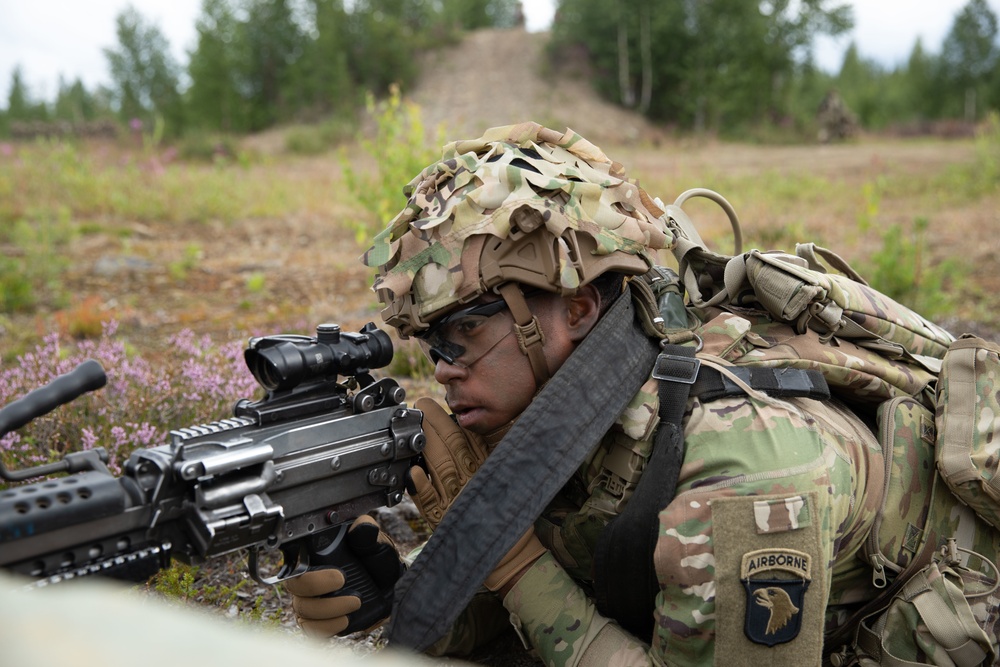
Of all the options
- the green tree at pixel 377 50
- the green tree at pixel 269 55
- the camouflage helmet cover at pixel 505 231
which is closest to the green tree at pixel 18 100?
the green tree at pixel 269 55

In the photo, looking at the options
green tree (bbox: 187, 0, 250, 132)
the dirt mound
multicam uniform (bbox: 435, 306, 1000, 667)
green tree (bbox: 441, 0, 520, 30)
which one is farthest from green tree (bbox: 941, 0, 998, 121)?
multicam uniform (bbox: 435, 306, 1000, 667)

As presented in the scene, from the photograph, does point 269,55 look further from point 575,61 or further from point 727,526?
point 727,526

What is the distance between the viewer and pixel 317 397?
2.23 m

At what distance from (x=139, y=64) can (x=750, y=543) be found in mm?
45356

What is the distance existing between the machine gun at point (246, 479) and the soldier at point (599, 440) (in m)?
0.17

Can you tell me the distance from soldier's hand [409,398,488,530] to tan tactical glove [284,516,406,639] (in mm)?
171

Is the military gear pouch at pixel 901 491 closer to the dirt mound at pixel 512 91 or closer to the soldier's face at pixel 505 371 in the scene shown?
the soldier's face at pixel 505 371

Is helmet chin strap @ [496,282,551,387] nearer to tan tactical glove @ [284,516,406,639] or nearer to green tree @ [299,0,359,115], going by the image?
tan tactical glove @ [284,516,406,639]

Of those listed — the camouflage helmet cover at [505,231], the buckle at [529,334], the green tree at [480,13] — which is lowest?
the buckle at [529,334]

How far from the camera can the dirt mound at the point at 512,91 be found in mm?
30469

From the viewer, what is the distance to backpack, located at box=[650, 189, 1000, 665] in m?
2.25

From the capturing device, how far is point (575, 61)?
35938mm

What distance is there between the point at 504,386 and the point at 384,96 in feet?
117

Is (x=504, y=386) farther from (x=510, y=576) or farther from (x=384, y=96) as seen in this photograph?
(x=384, y=96)
